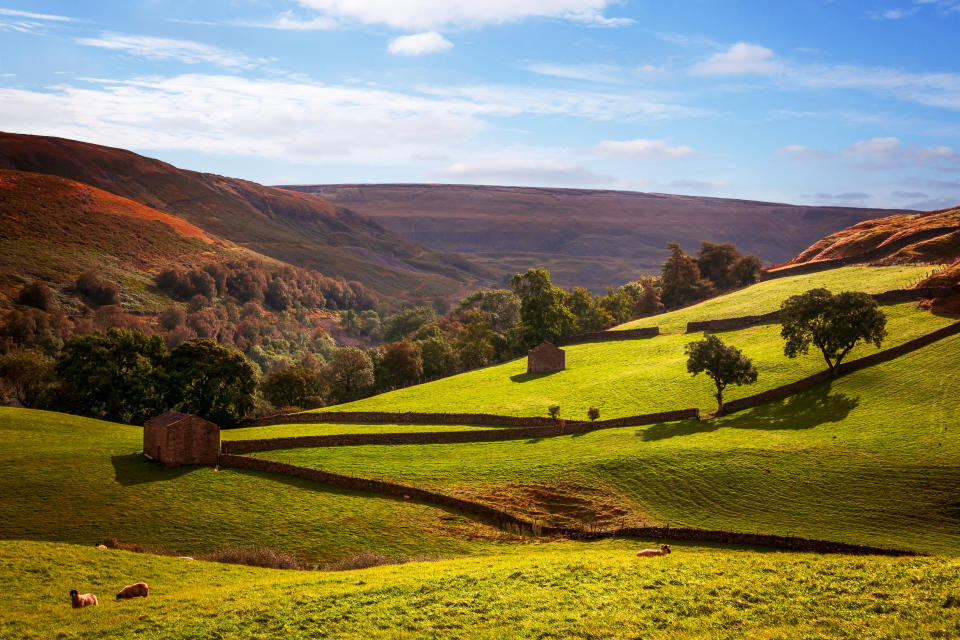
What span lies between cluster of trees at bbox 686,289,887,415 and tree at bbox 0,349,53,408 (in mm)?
67827

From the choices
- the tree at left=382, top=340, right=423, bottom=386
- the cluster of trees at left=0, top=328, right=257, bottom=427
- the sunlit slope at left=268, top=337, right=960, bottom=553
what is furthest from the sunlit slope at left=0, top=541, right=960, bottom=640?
the tree at left=382, top=340, right=423, bottom=386

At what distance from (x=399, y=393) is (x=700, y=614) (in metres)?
58.5

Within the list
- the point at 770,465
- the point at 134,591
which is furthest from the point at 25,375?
the point at 770,465

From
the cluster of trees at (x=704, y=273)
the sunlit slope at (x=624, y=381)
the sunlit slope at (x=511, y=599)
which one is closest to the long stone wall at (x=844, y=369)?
the sunlit slope at (x=624, y=381)

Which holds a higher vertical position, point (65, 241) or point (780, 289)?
point (65, 241)

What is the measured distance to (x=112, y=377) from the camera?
6419 centimetres

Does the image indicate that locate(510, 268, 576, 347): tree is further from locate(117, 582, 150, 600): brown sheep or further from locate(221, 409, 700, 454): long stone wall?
locate(117, 582, 150, 600): brown sheep

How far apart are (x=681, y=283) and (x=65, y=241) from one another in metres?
150

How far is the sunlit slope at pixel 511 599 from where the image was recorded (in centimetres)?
1905

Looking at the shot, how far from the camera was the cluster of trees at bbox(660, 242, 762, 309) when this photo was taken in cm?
11069

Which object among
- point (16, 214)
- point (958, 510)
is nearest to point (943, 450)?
point (958, 510)

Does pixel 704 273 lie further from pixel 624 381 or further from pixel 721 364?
pixel 721 364

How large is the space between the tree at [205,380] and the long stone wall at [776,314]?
177ft

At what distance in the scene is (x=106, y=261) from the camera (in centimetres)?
16825
